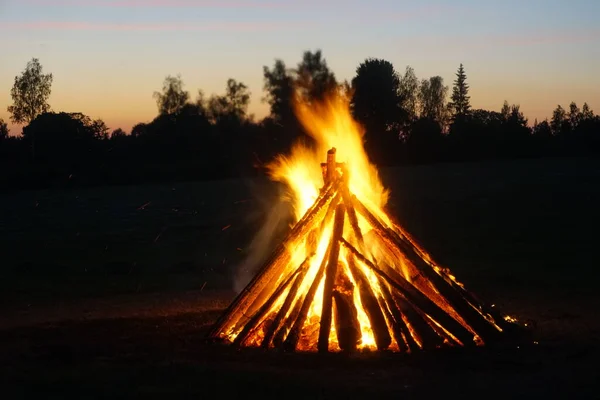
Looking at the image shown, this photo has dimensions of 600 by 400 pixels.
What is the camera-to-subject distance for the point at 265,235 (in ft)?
95.0

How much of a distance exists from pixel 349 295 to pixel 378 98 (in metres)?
35.1

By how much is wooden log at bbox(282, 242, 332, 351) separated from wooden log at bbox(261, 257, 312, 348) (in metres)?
0.18

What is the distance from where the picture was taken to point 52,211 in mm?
35562

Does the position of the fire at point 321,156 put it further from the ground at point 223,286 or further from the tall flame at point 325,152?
the ground at point 223,286

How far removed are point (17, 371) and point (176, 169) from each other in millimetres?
40215

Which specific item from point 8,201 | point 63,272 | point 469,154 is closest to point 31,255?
point 63,272

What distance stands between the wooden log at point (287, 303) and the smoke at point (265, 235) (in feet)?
15.9

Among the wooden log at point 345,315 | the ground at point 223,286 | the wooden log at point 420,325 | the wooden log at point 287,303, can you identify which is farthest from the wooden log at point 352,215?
the ground at point 223,286

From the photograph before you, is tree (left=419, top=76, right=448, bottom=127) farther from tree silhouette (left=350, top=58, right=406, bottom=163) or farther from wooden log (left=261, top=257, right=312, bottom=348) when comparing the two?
wooden log (left=261, top=257, right=312, bottom=348)

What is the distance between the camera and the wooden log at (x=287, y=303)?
1097cm

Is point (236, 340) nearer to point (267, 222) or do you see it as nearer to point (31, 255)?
point (31, 255)

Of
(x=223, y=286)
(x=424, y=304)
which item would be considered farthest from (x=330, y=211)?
(x=223, y=286)

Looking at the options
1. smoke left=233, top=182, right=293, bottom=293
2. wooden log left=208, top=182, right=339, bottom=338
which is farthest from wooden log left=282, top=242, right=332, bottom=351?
smoke left=233, top=182, right=293, bottom=293

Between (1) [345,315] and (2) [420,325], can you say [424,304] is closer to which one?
(2) [420,325]
